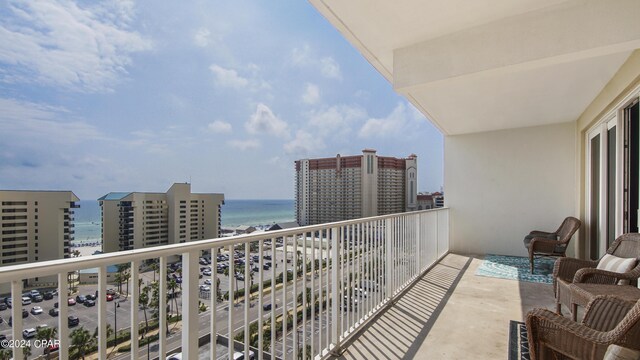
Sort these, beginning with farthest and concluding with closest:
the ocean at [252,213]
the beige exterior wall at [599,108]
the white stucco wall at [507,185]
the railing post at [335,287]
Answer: the ocean at [252,213]
the white stucco wall at [507,185]
the beige exterior wall at [599,108]
the railing post at [335,287]

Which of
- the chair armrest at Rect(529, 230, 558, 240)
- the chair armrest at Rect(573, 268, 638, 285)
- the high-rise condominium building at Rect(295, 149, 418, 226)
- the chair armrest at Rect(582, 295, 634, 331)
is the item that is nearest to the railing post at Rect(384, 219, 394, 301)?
the chair armrest at Rect(573, 268, 638, 285)

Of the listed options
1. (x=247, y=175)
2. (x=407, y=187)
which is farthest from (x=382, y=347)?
(x=247, y=175)

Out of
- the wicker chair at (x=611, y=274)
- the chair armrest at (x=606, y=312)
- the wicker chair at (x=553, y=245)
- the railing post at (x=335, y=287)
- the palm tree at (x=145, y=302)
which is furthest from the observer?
the wicker chair at (x=553, y=245)

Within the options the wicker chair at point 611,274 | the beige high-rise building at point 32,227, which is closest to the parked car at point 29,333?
the wicker chair at point 611,274

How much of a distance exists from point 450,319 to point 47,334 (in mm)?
3106

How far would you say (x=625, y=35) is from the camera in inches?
96.2

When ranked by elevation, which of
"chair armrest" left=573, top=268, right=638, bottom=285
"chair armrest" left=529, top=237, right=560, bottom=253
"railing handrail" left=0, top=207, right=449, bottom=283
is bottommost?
"chair armrest" left=529, top=237, right=560, bottom=253

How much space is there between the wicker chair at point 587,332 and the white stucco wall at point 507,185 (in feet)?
16.2

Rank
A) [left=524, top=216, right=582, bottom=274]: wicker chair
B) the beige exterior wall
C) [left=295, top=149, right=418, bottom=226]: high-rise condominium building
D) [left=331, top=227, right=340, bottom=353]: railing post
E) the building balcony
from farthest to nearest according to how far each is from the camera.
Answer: [left=295, top=149, right=418, bottom=226]: high-rise condominium building < [left=524, top=216, right=582, bottom=274]: wicker chair < the beige exterior wall < [left=331, top=227, right=340, bottom=353]: railing post < the building balcony

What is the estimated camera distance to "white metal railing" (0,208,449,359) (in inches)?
41.9

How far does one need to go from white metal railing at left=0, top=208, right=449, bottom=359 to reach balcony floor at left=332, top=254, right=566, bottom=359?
21 cm

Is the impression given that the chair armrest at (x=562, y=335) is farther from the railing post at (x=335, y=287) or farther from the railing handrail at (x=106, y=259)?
the railing handrail at (x=106, y=259)

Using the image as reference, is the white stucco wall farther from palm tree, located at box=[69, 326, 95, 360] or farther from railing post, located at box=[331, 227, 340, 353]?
palm tree, located at box=[69, 326, 95, 360]

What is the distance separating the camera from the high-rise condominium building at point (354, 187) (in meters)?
16.5
